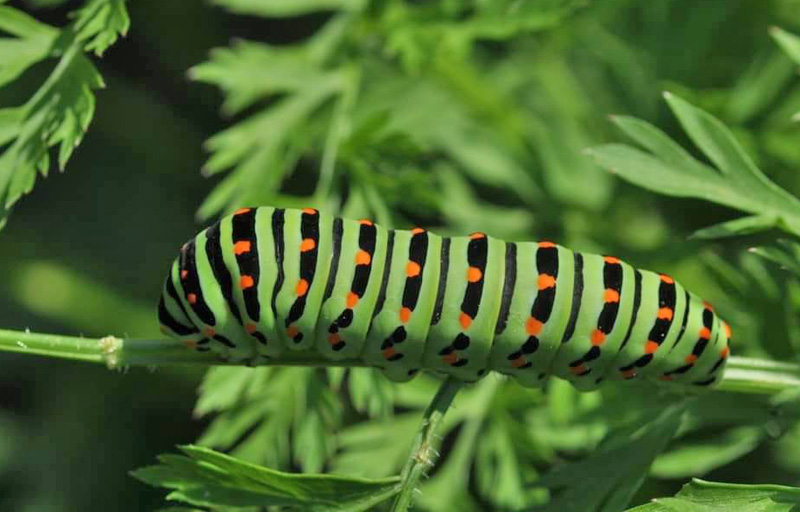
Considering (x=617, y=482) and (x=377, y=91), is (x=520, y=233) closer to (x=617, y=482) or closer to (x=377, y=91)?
(x=377, y=91)

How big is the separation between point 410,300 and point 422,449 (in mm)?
333

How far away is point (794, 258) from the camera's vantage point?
2.63 m

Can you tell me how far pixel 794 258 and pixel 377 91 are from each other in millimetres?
2471

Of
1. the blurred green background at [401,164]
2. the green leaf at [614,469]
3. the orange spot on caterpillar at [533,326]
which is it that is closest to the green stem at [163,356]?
the green leaf at [614,469]

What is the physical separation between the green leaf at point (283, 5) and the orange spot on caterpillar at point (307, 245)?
1.75 m

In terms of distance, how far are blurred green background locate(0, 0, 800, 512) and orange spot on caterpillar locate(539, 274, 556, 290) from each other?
125 centimetres

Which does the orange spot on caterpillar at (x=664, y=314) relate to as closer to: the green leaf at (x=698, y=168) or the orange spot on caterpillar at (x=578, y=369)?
the orange spot on caterpillar at (x=578, y=369)

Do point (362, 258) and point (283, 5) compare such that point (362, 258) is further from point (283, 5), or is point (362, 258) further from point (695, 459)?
point (283, 5)

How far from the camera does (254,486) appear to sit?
8.24 ft

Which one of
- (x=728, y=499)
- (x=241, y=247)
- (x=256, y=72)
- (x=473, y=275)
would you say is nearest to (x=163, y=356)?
(x=241, y=247)

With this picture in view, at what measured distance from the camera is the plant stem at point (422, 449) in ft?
7.86

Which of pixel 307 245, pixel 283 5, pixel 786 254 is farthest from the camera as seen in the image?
pixel 283 5

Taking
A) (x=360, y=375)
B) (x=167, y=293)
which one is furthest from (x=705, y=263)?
(x=167, y=293)

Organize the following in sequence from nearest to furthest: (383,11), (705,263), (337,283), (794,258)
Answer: (337,283), (794,258), (705,263), (383,11)
